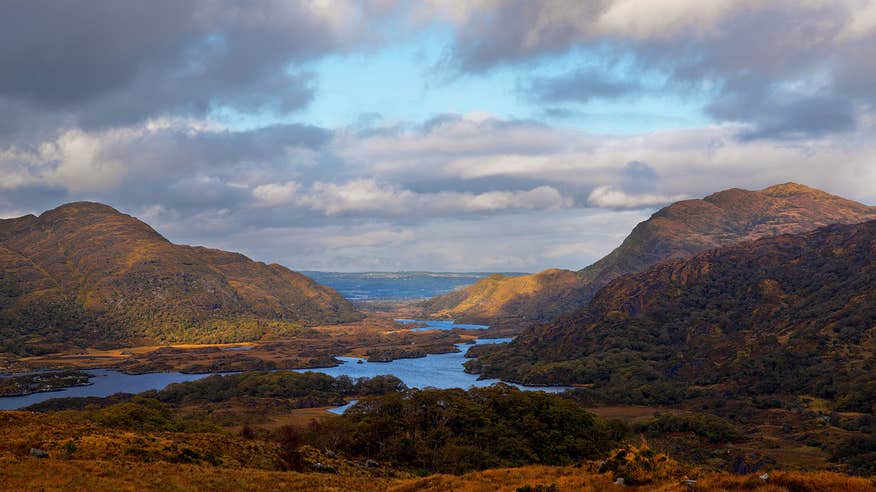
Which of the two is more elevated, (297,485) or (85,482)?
(85,482)

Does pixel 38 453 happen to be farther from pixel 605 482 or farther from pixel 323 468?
pixel 605 482

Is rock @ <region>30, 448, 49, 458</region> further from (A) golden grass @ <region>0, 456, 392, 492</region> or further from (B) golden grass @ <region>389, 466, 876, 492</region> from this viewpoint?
(B) golden grass @ <region>389, 466, 876, 492</region>

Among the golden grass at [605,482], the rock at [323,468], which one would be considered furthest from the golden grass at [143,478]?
the rock at [323,468]

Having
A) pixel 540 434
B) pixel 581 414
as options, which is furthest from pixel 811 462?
pixel 540 434

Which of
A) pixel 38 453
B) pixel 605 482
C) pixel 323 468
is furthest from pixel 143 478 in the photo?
pixel 605 482

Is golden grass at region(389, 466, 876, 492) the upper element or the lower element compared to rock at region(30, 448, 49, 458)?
lower

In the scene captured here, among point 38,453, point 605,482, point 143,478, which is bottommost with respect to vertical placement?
point 605,482

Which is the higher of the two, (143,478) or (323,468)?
(143,478)

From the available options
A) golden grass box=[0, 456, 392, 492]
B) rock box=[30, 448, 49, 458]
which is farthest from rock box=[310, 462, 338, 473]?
rock box=[30, 448, 49, 458]

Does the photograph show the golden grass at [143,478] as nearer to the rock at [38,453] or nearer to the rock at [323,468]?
the rock at [38,453]

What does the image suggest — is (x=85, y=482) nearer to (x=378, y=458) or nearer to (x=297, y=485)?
(x=297, y=485)

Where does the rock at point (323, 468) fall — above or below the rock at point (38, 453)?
below
